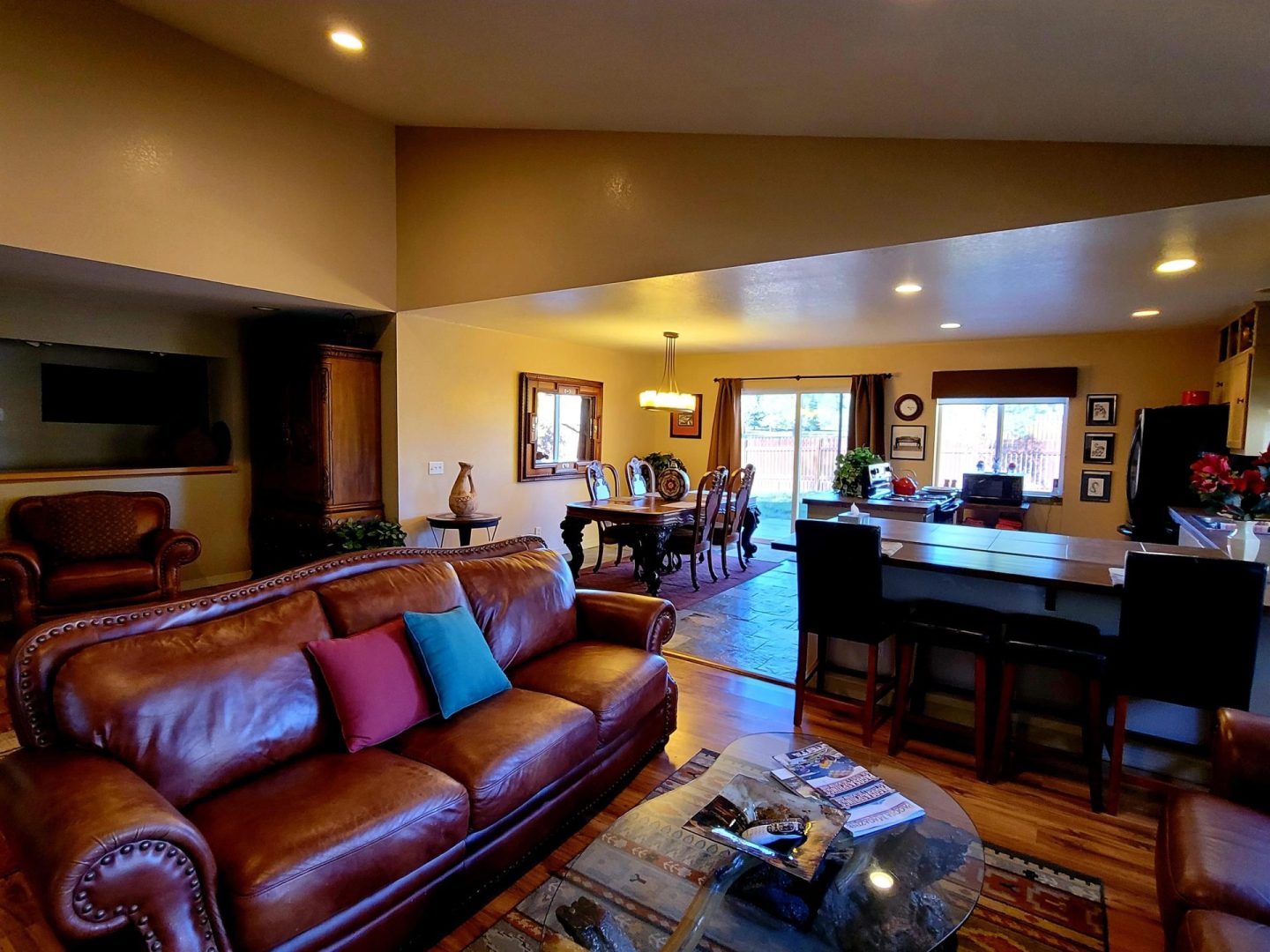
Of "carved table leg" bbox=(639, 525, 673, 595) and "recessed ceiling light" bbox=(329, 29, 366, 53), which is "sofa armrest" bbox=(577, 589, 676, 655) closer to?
"carved table leg" bbox=(639, 525, 673, 595)

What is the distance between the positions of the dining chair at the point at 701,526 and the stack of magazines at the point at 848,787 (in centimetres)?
354

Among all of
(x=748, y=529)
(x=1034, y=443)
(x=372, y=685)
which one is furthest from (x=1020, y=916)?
(x=1034, y=443)

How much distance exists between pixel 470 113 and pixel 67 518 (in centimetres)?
411

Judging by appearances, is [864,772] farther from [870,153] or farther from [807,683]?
[870,153]

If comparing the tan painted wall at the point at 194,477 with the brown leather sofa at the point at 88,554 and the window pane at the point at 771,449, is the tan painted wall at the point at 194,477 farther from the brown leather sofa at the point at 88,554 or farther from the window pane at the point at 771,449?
the window pane at the point at 771,449

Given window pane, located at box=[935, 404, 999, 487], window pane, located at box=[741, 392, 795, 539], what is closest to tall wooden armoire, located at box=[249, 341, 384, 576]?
window pane, located at box=[741, 392, 795, 539]

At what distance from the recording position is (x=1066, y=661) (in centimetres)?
252

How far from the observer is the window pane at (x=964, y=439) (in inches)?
256

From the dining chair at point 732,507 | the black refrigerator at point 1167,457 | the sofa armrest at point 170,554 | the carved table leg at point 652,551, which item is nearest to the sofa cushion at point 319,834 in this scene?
the carved table leg at point 652,551

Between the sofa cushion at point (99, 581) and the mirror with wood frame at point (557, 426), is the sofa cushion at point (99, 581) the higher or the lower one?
the lower one

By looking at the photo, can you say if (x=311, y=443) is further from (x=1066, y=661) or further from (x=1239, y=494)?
(x=1239, y=494)

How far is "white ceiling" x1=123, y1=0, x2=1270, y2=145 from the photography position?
1.90 m

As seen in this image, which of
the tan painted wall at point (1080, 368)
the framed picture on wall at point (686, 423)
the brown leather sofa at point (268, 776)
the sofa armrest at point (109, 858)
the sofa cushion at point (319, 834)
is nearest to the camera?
the sofa armrest at point (109, 858)

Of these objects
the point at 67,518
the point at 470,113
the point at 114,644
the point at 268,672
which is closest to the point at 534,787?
the point at 268,672
